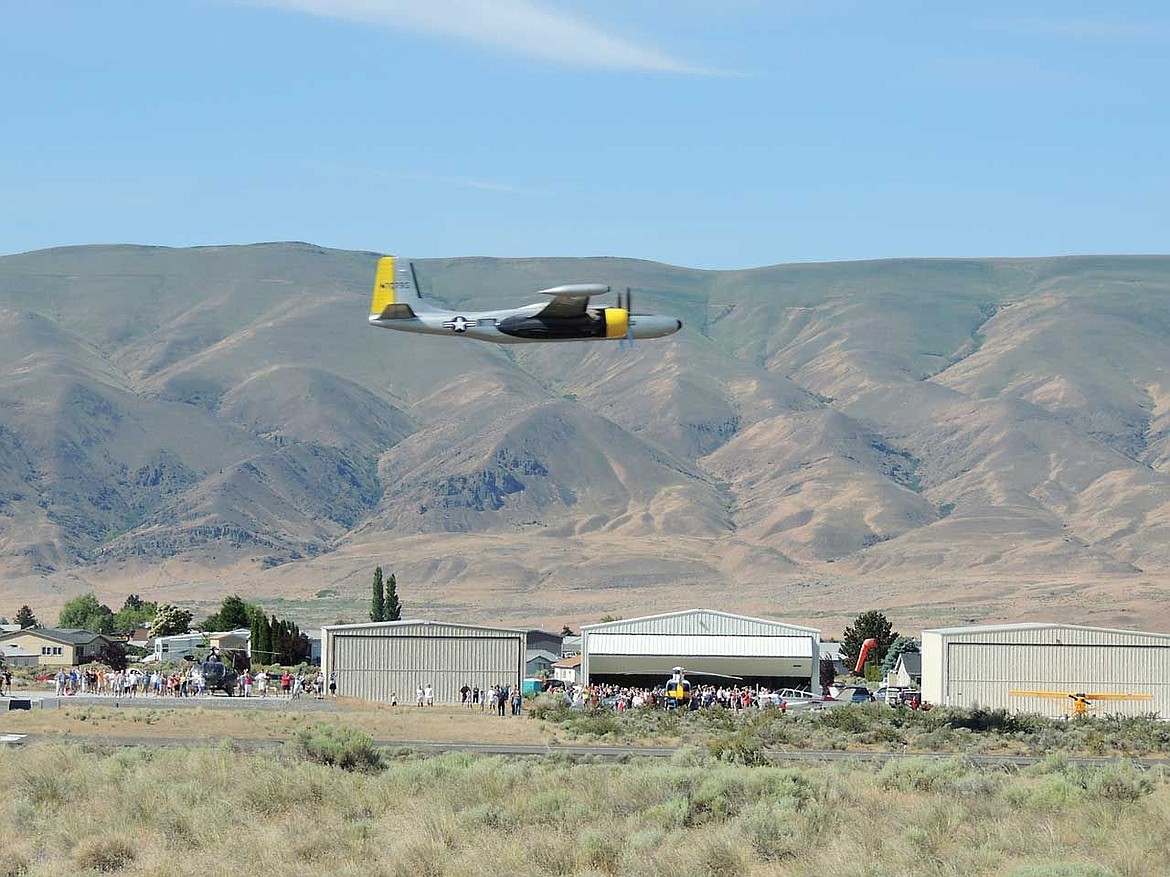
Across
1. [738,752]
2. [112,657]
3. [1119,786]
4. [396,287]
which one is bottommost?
[112,657]

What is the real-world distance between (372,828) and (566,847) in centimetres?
310

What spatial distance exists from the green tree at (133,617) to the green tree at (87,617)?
75cm

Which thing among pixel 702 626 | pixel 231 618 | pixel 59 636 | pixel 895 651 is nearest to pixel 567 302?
pixel 702 626

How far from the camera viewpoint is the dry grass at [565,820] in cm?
2064

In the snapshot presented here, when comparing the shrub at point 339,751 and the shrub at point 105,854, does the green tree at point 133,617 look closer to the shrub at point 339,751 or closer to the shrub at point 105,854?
the shrub at point 339,751

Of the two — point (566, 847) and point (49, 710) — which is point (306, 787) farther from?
point (49, 710)

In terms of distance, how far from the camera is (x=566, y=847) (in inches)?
836

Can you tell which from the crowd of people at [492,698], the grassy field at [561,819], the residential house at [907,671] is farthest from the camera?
the residential house at [907,671]

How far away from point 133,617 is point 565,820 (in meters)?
132

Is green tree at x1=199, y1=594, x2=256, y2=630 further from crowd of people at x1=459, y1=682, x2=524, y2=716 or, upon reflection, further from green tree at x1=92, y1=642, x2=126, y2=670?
crowd of people at x1=459, y1=682, x2=524, y2=716

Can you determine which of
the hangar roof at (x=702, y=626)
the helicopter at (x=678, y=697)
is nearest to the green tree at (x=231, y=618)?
the hangar roof at (x=702, y=626)

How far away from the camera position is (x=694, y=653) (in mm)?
78125

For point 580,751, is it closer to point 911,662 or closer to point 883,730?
point 883,730

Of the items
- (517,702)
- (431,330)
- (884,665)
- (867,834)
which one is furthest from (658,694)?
(867,834)
